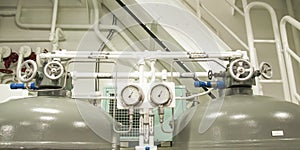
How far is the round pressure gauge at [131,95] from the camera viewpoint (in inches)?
45.8

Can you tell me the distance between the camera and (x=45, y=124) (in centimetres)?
102

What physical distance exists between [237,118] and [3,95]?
1.58 m

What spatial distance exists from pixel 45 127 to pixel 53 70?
0.97 ft

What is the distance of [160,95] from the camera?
117 centimetres

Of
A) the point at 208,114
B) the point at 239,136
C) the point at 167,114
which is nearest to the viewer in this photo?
the point at 239,136

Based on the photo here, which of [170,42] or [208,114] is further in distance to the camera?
[170,42]

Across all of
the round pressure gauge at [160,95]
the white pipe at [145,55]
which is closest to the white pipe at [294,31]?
the white pipe at [145,55]

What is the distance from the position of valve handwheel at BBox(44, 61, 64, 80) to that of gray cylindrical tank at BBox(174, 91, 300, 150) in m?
0.60

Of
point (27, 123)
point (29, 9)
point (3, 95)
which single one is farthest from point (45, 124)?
point (29, 9)

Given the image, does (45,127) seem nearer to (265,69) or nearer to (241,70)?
(241,70)

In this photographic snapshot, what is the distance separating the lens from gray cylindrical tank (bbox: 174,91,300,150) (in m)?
0.97

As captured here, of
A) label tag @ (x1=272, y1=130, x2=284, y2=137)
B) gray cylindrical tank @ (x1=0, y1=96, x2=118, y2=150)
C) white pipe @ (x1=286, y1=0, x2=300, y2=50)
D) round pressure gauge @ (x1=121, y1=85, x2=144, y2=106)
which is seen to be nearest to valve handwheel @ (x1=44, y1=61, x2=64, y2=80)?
gray cylindrical tank @ (x1=0, y1=96, x2=118, y2=150)

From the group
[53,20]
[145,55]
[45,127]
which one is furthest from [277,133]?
[53,20]

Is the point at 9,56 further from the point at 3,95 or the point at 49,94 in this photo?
the point at 49,94
